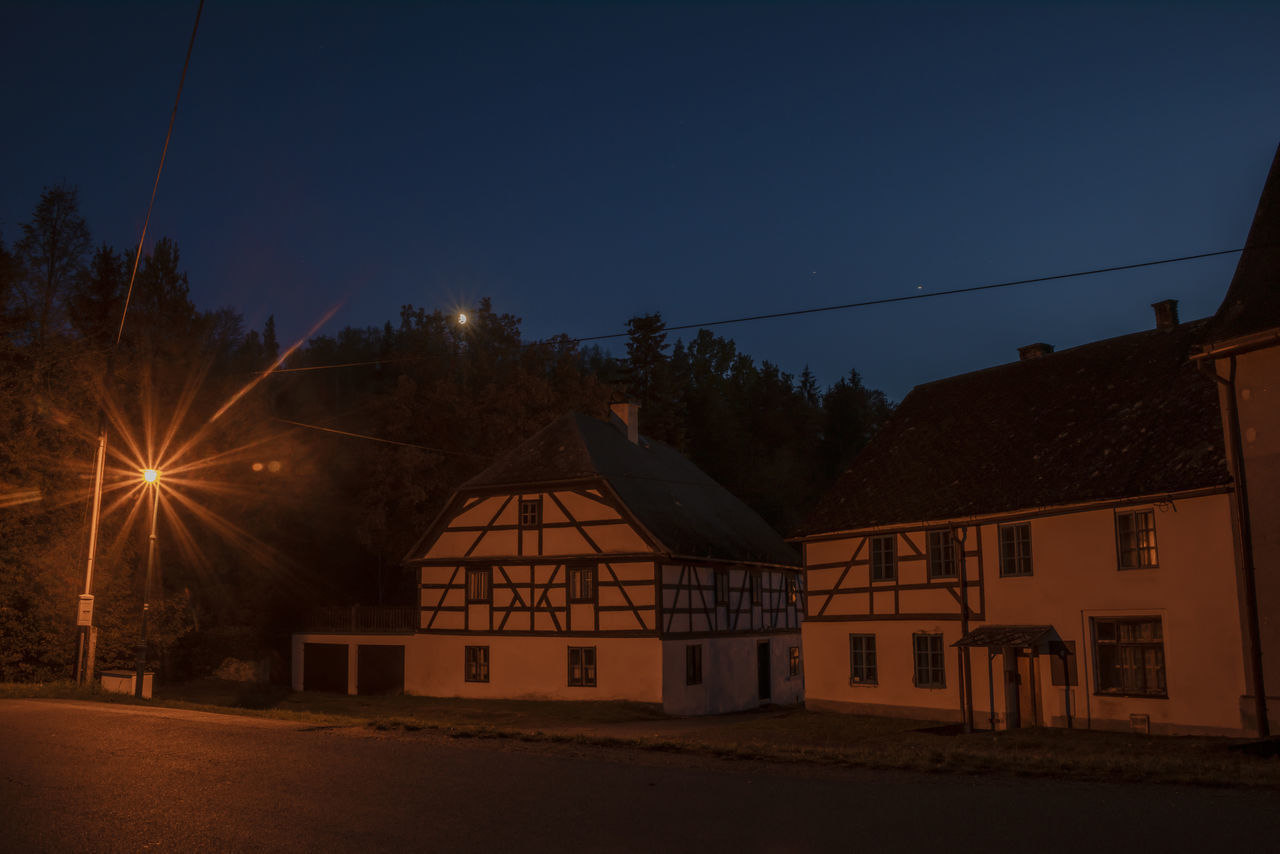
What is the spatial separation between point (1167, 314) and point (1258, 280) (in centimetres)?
605

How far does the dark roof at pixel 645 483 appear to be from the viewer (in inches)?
1298

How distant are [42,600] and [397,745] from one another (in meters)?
20.8

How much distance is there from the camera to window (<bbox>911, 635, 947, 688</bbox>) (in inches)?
973

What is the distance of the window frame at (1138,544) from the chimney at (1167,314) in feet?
20.4

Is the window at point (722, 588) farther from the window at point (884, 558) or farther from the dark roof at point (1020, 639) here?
the dark roof at point (1020, 639)

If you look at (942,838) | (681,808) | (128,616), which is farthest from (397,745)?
(128,616)

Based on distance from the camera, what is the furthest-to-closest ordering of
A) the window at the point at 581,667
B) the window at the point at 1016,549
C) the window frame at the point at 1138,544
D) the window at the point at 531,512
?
the window at the point at 531,512 < the window at the point at 581,667 < the window at the point at 1016,549 < the window frame at the point at 1138,544

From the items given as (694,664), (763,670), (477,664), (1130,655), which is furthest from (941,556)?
(477,664)

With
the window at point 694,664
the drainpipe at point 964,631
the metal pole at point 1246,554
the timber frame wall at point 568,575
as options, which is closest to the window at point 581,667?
the timber frame wall at point 568,575

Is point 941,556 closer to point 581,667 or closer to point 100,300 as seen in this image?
point 581,667

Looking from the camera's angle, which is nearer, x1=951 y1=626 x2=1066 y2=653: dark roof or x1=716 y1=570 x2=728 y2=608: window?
x1=951 y1=626 x2=1066 y2=653: dark roof

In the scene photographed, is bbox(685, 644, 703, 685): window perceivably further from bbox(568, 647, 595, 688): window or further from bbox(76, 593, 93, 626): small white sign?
bbox(76, 593, 93, 626): small white sign

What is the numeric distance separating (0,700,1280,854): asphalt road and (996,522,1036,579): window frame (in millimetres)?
11756

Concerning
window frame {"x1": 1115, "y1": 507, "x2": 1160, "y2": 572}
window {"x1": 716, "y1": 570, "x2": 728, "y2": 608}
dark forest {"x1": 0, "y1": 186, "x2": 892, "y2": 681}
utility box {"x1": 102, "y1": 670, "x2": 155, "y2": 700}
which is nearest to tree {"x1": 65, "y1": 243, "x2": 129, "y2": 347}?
dark forest {"x1": 0, "y1": 186, "x2": 892, "y2": 681}
